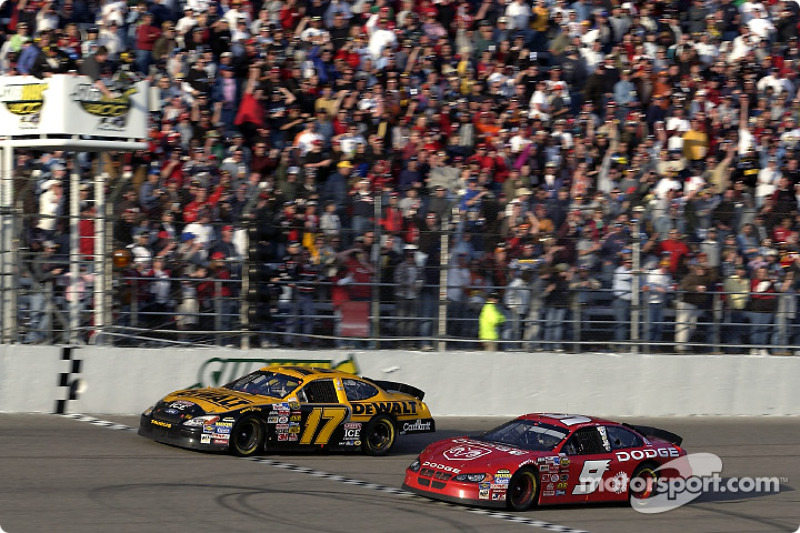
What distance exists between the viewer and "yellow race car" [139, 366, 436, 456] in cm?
1317

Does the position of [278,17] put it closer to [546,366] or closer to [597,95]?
[597,95]

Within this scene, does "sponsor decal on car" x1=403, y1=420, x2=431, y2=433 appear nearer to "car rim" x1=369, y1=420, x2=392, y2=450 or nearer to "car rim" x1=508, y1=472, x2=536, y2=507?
"car rim" x1=369, y1=420, x2=392, y2=450

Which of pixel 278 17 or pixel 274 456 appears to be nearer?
pixel 274 456

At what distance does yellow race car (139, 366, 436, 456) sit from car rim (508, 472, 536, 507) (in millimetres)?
3174

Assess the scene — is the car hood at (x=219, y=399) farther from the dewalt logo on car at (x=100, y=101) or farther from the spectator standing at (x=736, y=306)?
the spectator standing at (x=736, y=306)

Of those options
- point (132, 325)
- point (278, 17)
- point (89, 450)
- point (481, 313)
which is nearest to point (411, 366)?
point (481, 313)

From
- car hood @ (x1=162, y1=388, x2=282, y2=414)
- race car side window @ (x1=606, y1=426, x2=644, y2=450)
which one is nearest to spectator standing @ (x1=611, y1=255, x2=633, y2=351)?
race car side window @ (x1=606, y1=426, x2=644, y2=450)

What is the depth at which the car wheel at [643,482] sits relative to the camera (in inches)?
480

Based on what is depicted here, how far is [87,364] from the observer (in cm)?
1558

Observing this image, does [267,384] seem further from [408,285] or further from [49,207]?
[49,207]

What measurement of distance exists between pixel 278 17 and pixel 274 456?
29.1 feet

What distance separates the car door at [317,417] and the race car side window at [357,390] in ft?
0.62

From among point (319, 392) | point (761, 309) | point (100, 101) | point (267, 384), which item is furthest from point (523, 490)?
point (100, 101)
